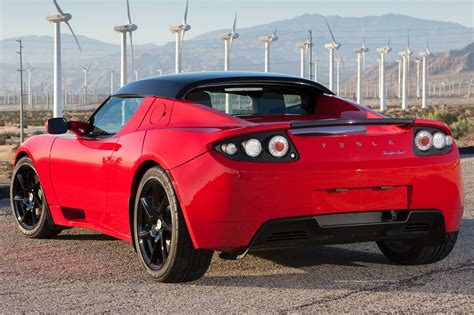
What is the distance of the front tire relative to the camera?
5.80 meters

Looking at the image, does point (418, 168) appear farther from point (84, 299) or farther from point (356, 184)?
point (84, 299)

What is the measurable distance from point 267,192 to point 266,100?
64.9 inches

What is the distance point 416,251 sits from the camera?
662cm

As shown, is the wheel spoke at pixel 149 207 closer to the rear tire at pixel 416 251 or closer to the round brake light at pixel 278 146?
the round brake light at pixel 278 146

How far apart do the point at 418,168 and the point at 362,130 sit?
44cm

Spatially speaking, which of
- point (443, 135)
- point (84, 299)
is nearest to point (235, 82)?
point (443, 135)

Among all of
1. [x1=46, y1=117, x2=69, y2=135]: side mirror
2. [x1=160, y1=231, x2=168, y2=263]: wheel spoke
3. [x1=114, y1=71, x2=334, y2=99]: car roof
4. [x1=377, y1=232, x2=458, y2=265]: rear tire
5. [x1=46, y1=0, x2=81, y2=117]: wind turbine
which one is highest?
[x1=46, y1=0, x2=81, y2=117]: wind turbine

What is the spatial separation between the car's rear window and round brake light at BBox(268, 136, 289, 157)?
1386mm

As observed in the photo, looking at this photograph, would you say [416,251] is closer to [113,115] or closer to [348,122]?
[348,122]

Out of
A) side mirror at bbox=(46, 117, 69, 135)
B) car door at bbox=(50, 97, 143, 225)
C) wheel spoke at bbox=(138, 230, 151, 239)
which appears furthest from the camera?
side mirror at bbox=(46, 117, 69, 135)

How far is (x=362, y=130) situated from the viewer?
5824 mm

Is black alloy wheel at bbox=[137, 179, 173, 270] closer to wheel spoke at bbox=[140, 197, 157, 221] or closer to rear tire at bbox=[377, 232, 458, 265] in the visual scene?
wheel spoke at bbox=[140, 197, 157, 221]

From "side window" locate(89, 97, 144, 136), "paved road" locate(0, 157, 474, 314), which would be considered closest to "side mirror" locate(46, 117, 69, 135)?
"side window" locate(89, 97, 144, 136)

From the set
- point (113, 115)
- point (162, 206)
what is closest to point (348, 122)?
point (162, 206)
